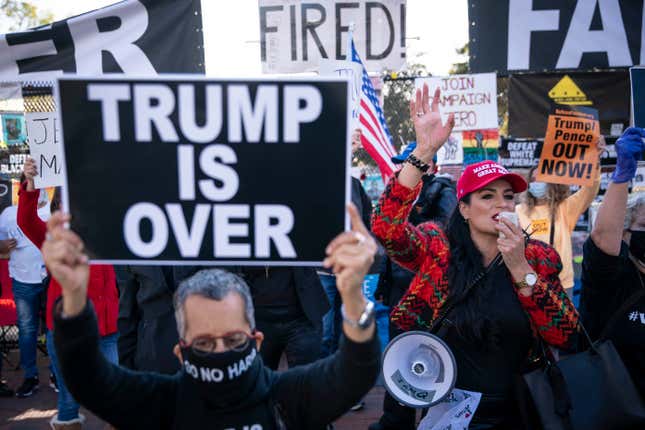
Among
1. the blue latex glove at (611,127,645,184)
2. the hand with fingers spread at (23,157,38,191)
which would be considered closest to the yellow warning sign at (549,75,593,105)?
the blue latex glove at (611,127,645,184)

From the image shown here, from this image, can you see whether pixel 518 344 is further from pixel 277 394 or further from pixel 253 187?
pixel 253 187

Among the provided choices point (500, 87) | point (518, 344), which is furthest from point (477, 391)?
point (500, 87)

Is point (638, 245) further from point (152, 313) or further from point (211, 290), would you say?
point (152, 313)

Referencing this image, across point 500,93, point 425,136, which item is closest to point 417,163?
point 425,136

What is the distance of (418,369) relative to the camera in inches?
98.1

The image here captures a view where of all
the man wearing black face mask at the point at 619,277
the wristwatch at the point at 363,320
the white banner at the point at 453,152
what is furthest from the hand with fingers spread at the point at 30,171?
the white banner at the point at 453,152

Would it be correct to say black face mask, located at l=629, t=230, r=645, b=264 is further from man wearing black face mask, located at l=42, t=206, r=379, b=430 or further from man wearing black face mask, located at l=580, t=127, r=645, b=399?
man wearing black face mask, located at l=42, t=206, r=379, b=430

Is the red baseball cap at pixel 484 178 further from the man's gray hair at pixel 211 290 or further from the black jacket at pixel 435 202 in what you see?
the black jacket at pixel 435 202

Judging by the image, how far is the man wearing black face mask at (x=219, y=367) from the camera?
162 cm

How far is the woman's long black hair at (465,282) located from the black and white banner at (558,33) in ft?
15.4

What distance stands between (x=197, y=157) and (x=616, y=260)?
190cm

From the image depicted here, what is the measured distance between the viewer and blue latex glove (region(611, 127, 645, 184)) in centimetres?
269

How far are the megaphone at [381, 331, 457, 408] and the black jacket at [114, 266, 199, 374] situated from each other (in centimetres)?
117

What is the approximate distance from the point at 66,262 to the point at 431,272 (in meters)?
1.58
